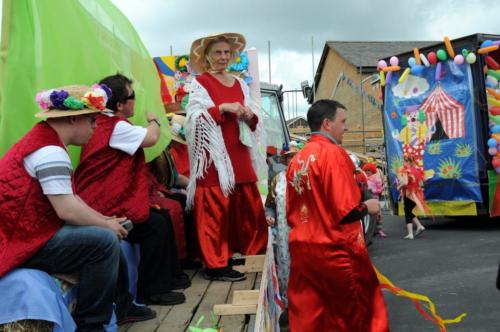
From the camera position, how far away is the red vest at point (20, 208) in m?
2.32

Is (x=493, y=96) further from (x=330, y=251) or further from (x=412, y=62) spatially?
(x=330, y=251)

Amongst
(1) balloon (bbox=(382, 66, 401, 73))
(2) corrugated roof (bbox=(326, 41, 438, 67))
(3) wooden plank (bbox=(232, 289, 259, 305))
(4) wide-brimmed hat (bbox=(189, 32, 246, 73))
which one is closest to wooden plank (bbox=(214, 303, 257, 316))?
(3) wooden plank (bbox=(232, 289, 259, 305))

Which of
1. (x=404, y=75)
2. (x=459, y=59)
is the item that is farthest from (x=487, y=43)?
(x=404, y=75)

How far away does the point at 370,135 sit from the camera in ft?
75.7

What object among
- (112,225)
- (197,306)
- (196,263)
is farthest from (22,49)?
(196,263)

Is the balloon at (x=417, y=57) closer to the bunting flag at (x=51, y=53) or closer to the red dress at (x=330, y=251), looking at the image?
the red dress at (x=330, y=251)

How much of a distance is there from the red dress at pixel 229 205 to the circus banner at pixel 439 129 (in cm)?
545

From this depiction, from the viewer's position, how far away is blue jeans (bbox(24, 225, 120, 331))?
2.42 meters

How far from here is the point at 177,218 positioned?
4.00m

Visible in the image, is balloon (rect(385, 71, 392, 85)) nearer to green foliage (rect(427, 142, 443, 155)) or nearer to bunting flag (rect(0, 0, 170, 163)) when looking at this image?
green foliage (rect(427, 142, 443, 155))

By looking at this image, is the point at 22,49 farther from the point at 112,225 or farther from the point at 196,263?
the point at 196,263

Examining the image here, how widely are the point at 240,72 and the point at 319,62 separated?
31.2 meters

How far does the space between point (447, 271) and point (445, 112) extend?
3.53 metres

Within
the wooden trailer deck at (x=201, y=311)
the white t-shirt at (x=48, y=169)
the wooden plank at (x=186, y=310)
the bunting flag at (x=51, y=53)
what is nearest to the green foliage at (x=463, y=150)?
the wooden trailer deck at (x=201, y=311)
